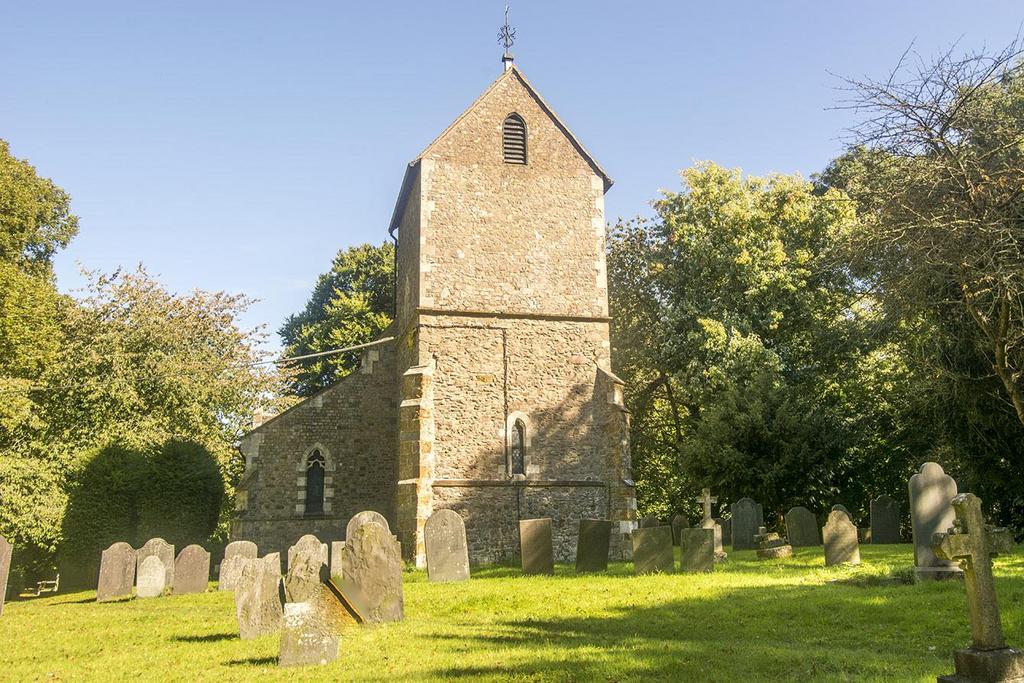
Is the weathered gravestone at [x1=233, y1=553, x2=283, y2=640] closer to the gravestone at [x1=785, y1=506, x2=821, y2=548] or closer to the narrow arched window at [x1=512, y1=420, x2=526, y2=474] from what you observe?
the narrow arched window at [x1=512, y1=420, x2=526, y2=474]

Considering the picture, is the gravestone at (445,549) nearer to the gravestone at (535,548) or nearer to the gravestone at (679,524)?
the gravestone at (535,548)

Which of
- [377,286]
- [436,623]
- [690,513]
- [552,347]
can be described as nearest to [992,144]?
[552,347]

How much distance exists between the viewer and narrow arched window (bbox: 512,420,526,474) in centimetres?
1784

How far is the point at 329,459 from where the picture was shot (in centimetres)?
2039

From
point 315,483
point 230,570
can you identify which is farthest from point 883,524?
point 230,570

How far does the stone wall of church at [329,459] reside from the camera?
19.6m

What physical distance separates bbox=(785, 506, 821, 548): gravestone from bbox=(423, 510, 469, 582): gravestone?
7184mm

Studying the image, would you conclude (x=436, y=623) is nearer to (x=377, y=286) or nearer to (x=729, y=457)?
(x=729, y=457)

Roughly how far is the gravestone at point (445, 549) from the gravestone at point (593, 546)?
199 centimetres

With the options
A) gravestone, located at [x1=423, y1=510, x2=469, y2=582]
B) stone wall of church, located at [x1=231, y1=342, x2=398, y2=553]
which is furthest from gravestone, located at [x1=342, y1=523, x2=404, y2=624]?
stone wall of church, located at [x1=231, y1=342, x2=398, y2=553]

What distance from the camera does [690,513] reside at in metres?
29.2

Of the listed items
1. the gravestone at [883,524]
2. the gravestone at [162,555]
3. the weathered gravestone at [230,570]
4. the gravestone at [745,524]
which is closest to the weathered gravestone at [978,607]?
the weathered gravestone at [230,570]

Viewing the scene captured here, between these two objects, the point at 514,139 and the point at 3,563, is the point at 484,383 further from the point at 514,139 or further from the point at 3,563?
the point at 3,563

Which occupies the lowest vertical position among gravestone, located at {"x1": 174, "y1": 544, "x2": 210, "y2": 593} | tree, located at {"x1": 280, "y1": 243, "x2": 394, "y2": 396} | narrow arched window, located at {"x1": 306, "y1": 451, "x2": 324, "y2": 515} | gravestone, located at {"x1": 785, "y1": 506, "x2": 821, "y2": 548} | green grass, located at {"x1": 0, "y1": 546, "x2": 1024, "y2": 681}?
green grass, located at {"x1": 0, "y1": 546, "x2": 1024, "y2": 681}
